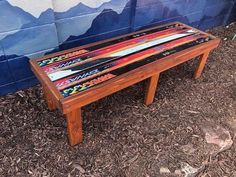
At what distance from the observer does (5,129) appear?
1963 mm

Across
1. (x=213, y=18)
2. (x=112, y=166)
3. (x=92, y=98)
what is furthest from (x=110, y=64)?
(x=213, y=18)

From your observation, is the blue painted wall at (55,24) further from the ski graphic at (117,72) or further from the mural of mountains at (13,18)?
the ski graphic at (117,72)

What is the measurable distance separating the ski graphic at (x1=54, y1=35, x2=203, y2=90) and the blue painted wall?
2.05 ft

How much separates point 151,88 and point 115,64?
1.45 feet

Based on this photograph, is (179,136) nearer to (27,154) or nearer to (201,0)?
(27,154)

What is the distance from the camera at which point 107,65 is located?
190 cm

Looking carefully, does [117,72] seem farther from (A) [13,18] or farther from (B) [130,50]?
(A) [13,18]

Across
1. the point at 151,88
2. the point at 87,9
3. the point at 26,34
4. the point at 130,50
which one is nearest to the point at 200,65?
the point at 151,88

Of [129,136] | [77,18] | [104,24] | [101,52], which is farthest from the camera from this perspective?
[104,24]

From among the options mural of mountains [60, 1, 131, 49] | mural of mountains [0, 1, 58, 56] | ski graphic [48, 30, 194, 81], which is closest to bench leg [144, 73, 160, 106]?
ski graphic [48, 30, 194, 81]

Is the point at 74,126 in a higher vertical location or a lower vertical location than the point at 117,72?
lower

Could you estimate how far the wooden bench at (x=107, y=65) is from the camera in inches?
64.4

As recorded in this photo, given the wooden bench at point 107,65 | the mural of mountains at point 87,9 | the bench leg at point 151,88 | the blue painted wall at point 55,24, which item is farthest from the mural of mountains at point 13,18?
the bench leg at point 151,88

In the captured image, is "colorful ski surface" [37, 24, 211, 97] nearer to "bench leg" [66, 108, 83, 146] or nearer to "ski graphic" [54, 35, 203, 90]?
"ski graphic" [54, 35, 203, 90]
